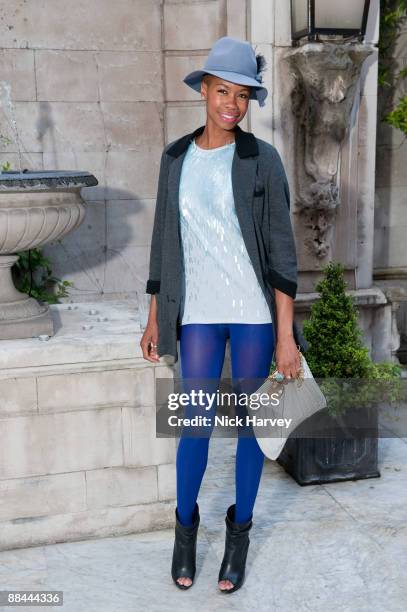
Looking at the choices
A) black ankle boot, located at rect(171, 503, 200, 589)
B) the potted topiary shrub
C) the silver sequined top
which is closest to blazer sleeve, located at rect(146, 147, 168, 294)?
the silver sequined top

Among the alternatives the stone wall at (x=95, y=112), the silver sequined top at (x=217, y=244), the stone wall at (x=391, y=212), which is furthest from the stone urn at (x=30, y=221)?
the stone wall at (x=391, y=212)

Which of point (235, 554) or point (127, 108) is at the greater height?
point (127, 108)

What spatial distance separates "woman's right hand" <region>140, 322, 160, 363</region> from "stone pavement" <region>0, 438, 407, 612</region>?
3.11 ft

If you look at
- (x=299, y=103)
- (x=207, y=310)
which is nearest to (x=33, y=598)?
(x=207, y=310)

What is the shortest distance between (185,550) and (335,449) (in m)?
1.37

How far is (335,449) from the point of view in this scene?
4367 millimetres

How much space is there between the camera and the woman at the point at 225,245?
9.86ft

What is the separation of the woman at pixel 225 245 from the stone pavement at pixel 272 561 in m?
0.52

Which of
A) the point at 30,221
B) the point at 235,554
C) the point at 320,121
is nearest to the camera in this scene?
the point at 235,554

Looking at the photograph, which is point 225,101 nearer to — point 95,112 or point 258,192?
point 258,192

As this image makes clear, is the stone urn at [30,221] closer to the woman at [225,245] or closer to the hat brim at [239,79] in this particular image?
the woman at [225,245]

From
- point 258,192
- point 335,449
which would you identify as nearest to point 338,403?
point 335,449

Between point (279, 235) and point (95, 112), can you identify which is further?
point (95, 112)

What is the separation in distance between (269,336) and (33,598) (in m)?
1.45
